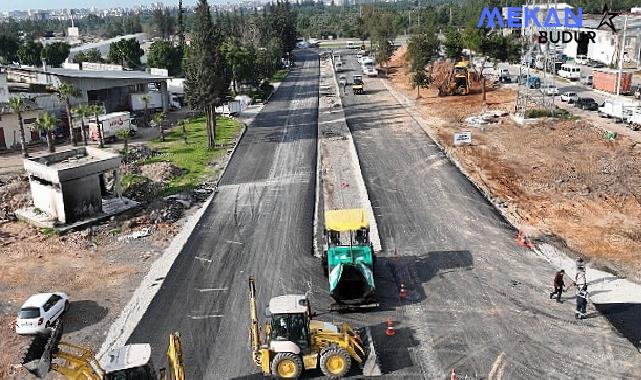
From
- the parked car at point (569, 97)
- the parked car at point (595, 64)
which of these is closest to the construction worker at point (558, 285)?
the parked car at point (569, 97)

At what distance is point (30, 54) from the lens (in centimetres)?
10019

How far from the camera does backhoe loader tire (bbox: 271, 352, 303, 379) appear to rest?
16.1 metres

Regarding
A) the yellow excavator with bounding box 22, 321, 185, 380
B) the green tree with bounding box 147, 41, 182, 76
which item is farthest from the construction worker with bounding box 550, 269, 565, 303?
the green tree with bounding box 147, 41, 182, 76

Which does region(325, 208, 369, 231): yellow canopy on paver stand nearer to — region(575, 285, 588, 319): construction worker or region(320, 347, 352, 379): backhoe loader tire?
region(320, 347, 352, 379): backhoe loader tire

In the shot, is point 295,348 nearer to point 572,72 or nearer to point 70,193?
point 70,193

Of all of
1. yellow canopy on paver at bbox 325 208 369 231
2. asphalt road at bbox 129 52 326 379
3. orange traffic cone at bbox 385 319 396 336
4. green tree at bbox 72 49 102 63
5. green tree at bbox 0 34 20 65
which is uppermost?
green tree at bbox 0 34 20 65

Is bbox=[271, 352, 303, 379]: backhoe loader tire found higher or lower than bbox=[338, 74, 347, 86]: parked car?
lower

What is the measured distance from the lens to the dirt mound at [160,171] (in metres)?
37.7

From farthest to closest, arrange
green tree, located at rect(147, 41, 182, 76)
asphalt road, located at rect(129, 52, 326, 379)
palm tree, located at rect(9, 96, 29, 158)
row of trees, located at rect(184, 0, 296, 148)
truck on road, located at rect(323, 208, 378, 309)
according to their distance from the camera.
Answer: green tree, located at rect(147, 41, 182, 76) < row of trees, located at rect(184, 0, 296, 148) < palm tree, located at rect(9, 96, 29, 158) < truck on road, located at rect(323, 208, 378, 309) < asphalt road, located at rect(129, 52, 326, 379)

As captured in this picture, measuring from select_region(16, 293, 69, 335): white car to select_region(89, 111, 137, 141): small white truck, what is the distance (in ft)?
101

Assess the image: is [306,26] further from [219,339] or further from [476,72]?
[219,339]

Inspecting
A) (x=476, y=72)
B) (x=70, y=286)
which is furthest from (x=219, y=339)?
(x=476, y=72)

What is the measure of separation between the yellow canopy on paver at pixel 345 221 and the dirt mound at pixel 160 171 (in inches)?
709

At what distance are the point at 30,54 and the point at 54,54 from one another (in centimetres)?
377
